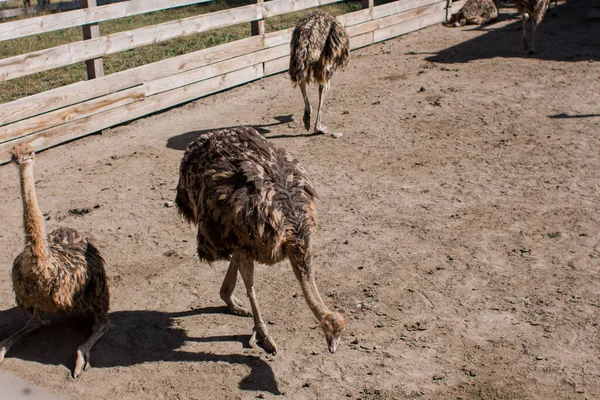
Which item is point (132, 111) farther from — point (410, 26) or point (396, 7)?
point (410, 26)

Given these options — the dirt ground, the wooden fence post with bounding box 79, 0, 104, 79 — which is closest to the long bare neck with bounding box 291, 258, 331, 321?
the dirt ground

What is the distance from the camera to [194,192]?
5109 mm

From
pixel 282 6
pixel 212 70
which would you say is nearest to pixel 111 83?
pixel 212 70

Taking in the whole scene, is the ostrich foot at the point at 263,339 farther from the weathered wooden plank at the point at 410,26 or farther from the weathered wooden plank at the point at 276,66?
the weathered wooden plank at the point at 410,26

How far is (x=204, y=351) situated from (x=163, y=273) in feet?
3.89

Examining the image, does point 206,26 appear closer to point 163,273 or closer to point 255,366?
point 163,273

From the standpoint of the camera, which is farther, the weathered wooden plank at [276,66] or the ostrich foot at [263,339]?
the weathered wooden plank at [276,66]

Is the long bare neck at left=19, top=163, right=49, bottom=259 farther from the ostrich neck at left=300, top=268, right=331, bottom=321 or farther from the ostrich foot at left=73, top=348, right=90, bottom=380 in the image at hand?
the ostrich neck at left=300, top=268, right=331, bottom=321

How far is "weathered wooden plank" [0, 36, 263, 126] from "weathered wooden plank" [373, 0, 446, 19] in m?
3.15

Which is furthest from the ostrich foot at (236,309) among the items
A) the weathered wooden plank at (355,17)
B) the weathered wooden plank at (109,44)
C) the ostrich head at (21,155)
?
the weathered wooden plank at (355,17)

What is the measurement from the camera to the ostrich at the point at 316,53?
8.94 m

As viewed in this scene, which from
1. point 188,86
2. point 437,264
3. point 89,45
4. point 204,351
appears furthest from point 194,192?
point 188,86

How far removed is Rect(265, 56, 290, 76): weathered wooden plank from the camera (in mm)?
11578

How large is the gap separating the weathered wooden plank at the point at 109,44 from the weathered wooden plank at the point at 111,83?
11.3 inches
